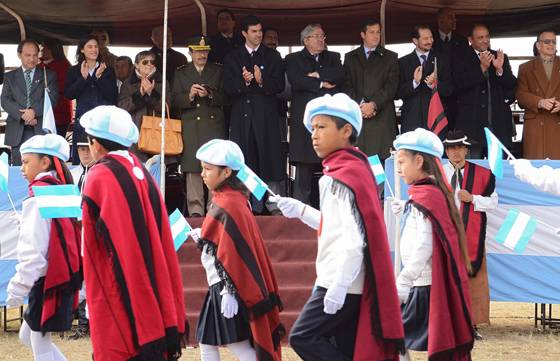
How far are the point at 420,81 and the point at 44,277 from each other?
5.67 meters

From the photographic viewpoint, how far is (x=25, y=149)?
316 inches

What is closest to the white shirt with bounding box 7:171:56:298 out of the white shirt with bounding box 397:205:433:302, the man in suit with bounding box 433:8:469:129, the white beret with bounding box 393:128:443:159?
the white shirt with bounding box 397:205:433:302

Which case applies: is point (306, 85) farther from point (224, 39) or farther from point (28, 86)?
point (28, 86)

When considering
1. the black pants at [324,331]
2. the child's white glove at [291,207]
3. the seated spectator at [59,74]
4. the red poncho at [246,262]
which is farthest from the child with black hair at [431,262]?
the seated spectator at [59,74]

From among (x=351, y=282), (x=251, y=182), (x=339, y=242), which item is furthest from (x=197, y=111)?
(x=351, y=282)

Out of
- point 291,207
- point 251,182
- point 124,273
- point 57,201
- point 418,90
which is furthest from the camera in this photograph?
point 418,90

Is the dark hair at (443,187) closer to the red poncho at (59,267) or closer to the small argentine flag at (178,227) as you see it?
the small argentine flag at (178,227)

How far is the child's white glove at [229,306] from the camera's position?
7754 millimetres

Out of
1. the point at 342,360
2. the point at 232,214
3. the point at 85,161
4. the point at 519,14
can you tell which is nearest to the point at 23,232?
the point at 232,214

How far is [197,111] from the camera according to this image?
12.1 m

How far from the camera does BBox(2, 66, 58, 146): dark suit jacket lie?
40.7ft

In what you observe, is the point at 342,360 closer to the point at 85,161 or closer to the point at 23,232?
the point at 23,232

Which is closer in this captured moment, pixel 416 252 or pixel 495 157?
pixel 416 252

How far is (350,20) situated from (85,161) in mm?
4288
